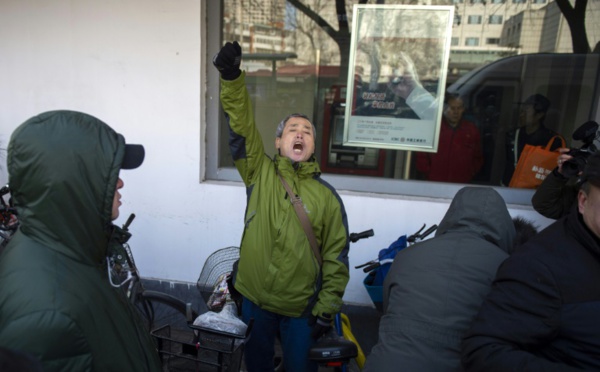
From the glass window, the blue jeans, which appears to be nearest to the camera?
the glass window

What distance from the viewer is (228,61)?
2002mm

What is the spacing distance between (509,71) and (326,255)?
11.6 ft

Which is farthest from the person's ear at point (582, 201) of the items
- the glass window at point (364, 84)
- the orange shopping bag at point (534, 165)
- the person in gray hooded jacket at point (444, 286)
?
the glass window at point (364, 84)

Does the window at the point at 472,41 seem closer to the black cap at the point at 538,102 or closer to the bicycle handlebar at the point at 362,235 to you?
the black cap at the point at 538,102

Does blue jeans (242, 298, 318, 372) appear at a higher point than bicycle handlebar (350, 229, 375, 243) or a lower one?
lower

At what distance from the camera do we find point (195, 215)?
3795 mm

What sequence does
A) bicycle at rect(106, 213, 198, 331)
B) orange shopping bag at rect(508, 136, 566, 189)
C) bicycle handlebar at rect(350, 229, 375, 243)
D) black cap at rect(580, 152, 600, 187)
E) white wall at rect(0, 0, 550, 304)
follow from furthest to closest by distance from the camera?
white wall at rect(0, 0, 550, 304) → orange shopping bag at rect(508, 136, 566, 189) → bicycle at rect(106, 213, 198, 331) → bicycle handlebar at rect(350, 229, 375, 243) → black cap at rect(580, 152, 600, 187)

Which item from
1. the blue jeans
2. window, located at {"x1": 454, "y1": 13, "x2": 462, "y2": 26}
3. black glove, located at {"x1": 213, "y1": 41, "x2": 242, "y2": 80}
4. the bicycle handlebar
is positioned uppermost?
window, located at {"x1": 454, "y1": 13, "x2": 462, "y2": 26}

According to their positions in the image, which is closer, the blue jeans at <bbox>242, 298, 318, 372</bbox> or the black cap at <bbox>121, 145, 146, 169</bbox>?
the black cap at <bbox>121, 145, 146, 169</bbox>

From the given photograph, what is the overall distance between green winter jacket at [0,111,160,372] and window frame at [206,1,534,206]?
254 cm

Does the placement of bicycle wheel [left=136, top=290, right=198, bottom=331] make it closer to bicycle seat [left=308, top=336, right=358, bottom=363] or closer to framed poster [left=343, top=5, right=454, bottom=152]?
bicycle seat [left=308, top=336, right=358, bottom=363]

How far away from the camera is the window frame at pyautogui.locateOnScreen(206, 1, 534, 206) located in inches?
142

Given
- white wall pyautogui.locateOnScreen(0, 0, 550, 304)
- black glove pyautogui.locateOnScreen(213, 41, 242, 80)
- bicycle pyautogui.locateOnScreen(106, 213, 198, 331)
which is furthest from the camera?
white wall pyautogui.locateOnScreen(0, 0, 550, 304)

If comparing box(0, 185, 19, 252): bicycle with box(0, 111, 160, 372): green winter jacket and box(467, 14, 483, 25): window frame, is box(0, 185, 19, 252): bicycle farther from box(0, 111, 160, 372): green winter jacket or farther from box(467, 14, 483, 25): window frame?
box(467, 14, 483, 25): window frame
